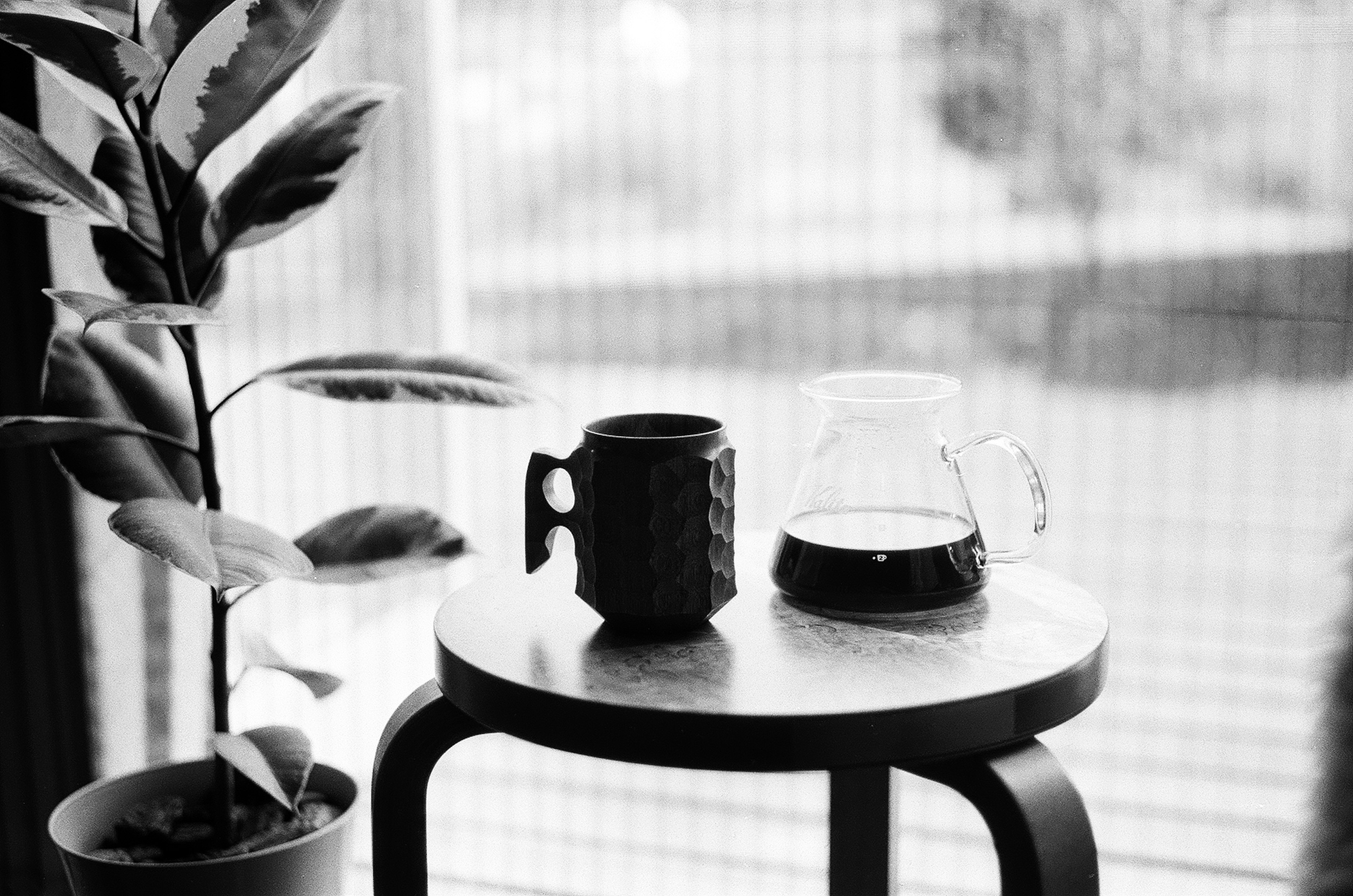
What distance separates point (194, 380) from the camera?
1.29 metres

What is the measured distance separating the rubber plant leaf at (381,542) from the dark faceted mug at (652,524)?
0.41 meters

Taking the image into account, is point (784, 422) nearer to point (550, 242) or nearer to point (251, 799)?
point (550, 242)

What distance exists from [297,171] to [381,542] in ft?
1.21

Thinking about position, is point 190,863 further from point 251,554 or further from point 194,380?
point 194,380

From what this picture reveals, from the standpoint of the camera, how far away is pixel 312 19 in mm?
1147

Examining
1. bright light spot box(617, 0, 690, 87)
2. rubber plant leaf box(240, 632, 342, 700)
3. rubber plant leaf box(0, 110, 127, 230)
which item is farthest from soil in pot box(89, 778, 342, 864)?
bright light spot box(617, 0, 690, 87)

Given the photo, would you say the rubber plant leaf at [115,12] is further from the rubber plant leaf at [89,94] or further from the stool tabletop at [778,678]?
the stool tabletop at [778,678]

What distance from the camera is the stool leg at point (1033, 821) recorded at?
786 mm

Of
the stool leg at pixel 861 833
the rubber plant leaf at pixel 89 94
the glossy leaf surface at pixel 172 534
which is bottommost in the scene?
the stool leg at pixel 861 833

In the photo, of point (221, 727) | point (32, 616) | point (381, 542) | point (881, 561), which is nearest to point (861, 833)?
point (881, 561)

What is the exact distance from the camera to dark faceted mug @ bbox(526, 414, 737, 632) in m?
0.90

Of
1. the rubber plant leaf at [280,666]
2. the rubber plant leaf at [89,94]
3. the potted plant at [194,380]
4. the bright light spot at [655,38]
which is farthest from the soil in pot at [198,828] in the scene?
the bright light spot at [655,38]

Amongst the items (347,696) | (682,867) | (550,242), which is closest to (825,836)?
(682,867)

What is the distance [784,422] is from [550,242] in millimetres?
406
